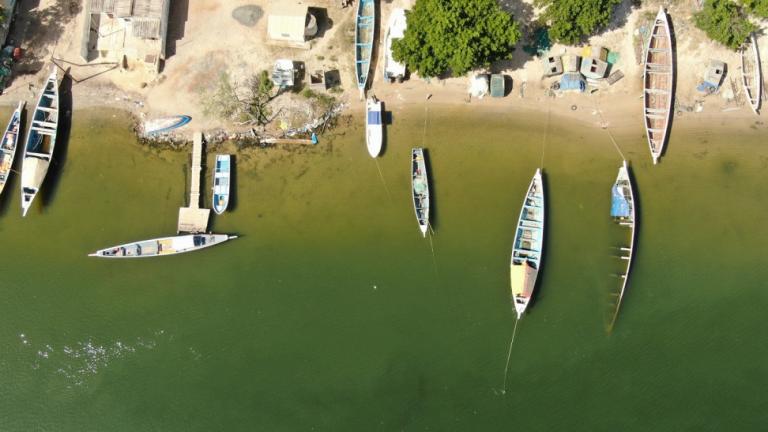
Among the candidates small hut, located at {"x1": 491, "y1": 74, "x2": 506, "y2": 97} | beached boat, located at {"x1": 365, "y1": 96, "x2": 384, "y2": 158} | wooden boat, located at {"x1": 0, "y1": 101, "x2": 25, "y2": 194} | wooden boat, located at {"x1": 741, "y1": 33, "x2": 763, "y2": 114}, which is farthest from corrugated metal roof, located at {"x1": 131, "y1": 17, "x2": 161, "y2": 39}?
wooden boat, located at {"x1": 741, "y1": 33, "x2": 763, "y2": 114}

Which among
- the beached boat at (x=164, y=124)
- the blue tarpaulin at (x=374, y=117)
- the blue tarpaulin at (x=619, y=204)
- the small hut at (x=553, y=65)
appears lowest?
the blue tarpaulin at (x=619, y=204)

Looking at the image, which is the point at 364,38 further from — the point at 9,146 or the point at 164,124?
the point at 9,146

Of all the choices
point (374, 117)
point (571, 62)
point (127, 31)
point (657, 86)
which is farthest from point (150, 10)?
point (657, 86)

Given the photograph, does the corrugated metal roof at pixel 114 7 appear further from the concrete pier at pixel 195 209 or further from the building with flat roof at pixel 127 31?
the concrete pier at pixel 195 209

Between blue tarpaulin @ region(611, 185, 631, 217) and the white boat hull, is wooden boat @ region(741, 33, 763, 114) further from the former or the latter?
the white boat hull

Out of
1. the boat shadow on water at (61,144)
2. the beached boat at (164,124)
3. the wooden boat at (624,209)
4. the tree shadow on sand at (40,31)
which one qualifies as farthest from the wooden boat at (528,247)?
the tree shadow on sand at (40,31)
